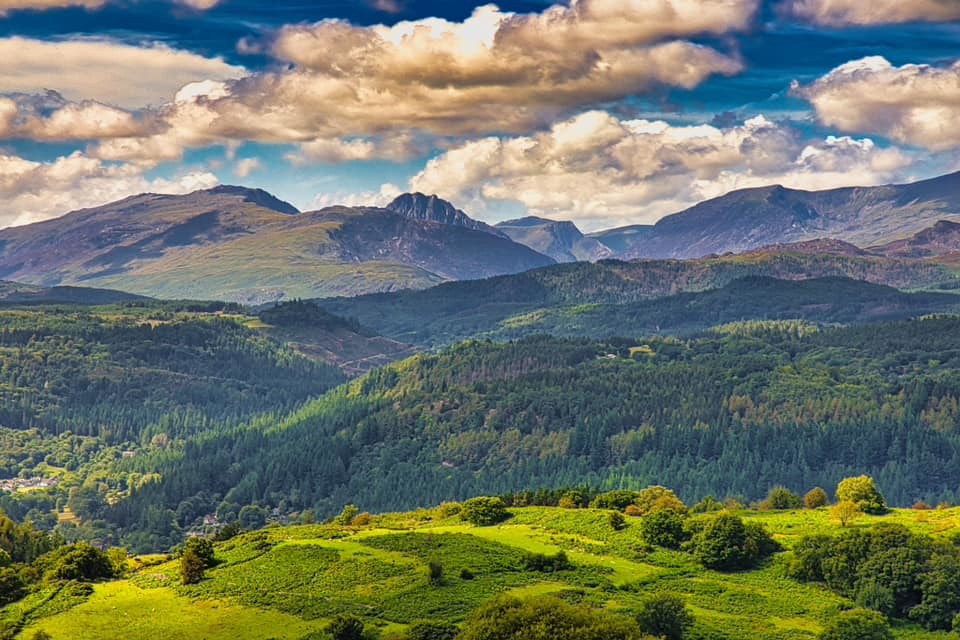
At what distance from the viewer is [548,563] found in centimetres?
12075

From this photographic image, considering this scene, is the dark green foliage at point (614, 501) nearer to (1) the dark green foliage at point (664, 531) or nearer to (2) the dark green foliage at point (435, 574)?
(1) the dark green foliage at point (664, 531)

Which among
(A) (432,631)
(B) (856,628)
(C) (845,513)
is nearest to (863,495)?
(C) (845,513)

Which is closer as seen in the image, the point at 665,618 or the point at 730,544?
the point at 665,618

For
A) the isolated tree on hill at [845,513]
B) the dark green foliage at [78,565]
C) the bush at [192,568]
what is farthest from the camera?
the isolated tree on hill at [845,513]

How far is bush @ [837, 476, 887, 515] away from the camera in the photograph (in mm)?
144125

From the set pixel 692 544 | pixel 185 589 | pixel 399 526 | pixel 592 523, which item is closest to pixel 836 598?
pixel 692 544

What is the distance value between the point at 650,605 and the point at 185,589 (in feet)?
185

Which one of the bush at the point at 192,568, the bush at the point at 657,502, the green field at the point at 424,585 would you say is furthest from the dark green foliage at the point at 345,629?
the bush at the point at 657,502

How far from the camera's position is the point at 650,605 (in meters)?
98.0

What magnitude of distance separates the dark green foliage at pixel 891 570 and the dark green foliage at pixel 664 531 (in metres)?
16.0

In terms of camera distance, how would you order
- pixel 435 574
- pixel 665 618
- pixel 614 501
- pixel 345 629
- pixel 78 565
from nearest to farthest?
pixel 345 629
pixel 665 618
pixel 435 574
pixel 78 565
pixel 614 501

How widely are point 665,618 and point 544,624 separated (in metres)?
18.0

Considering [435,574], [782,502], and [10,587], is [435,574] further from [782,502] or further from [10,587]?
[782,502]

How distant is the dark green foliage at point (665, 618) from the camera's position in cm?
9619
